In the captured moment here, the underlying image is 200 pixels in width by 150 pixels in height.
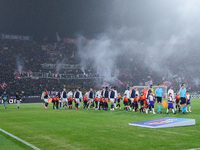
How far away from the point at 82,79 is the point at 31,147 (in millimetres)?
50986

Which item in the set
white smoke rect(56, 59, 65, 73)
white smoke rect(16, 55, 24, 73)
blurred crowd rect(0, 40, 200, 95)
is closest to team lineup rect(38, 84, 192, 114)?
blurred crowd rect(0, 40, 200, 95)

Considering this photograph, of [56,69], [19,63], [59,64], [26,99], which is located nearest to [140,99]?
[26,99]

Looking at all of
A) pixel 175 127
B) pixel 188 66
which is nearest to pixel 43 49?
pixel 188 66

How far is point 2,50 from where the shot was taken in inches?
2350

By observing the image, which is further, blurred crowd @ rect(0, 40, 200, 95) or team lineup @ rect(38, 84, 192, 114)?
blurred crowd @ rect(0, 40, 200, 95)

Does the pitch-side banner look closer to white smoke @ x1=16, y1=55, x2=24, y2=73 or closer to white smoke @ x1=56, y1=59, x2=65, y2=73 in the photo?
white smoke @ x1=16, y1=55, x2=24, y2=73

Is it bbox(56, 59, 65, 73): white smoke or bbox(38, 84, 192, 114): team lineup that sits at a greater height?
bbox(56, 59, 65, 73): white smoke

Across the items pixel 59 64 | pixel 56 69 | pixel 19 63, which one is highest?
pixel 59 64

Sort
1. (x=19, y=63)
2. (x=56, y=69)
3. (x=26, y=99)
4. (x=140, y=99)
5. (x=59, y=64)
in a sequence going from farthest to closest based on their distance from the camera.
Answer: (x=59, y=64), (x=56, y=69), (x=19, y=63), (x=26, y=99), (x=140, y=99)

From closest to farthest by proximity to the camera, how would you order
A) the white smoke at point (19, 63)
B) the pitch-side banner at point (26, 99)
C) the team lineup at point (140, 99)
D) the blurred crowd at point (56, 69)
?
the team lineup at point (140, 99), the pitch-side banner at point (26, 99), the blurred crowd at point (56, 69), the white smoke at point (19, 63)

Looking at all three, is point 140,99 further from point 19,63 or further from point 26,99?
point 19,63

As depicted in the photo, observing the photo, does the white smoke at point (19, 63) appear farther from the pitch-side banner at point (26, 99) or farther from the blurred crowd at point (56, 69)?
the pitch-side banner at point (26, 99)

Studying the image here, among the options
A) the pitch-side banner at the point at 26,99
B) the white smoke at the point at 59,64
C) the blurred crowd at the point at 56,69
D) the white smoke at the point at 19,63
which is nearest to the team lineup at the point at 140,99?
the pitch-side banner at the point at 26,99

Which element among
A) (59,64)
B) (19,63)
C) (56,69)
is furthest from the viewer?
(59,64)
